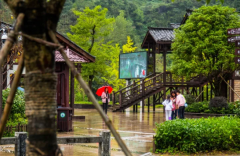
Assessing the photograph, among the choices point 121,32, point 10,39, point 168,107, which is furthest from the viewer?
point 121,32

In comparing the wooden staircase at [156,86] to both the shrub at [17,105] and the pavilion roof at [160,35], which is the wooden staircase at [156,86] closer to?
the pavilion roof at [160,35]

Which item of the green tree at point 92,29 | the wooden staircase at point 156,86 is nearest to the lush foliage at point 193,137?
the wooden staircase at point 156,86

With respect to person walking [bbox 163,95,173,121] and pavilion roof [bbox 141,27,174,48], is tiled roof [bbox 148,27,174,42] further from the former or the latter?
person walking [bbox 163,95,173,121]

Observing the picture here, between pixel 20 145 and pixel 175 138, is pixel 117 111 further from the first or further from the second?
pixel 20 145

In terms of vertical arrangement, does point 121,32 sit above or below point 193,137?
above

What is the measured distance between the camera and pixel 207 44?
86.4 feet

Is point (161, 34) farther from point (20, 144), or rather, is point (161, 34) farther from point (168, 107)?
point (20, 144)

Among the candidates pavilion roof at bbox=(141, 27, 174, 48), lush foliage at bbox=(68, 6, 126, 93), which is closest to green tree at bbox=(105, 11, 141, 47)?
lush foliage at bbox=(68, 6, 126, 93)

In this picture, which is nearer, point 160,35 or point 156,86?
point 156,86

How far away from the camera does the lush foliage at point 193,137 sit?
1109cm

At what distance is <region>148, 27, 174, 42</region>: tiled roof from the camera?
32.6 m

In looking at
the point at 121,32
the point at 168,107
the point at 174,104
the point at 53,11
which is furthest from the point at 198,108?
the point at 121,32

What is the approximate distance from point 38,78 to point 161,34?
30.6 meters

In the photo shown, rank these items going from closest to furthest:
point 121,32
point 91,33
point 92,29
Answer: point 92,29, point 91,33, point 121,32
